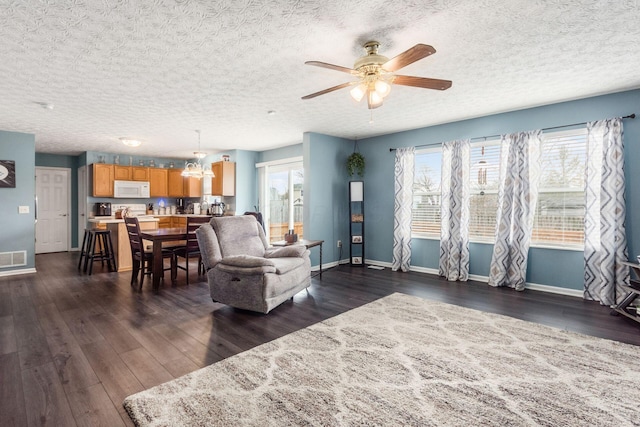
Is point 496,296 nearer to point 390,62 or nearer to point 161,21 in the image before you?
point 390,62

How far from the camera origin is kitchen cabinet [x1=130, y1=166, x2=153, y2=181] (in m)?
8.00

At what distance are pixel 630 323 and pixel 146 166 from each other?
9.63 m

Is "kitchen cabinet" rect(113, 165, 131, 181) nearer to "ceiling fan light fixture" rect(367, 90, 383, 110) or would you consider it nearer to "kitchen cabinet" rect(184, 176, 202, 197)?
"kitchen cabinet" rect(184, 176, 202, 197)

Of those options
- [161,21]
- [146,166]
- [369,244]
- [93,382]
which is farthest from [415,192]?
[146,166]

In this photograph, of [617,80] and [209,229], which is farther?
[209,229]

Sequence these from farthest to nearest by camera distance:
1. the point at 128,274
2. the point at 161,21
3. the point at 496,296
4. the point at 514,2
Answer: the point at 128,274, the point at 496,296, the point at 161,21, the point at 514,2

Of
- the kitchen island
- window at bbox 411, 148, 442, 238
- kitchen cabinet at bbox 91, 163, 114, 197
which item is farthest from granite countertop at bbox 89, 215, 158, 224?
window at bbox 411, 148, 442, 238

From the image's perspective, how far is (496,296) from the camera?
416 centimetres

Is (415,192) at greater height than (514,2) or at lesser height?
lesser

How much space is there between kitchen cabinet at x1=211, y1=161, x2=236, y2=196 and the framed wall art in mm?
3431

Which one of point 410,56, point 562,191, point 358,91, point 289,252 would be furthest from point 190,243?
point 562,191

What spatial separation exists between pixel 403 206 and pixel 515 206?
68.0 inches

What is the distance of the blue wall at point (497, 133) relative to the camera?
12.3ft

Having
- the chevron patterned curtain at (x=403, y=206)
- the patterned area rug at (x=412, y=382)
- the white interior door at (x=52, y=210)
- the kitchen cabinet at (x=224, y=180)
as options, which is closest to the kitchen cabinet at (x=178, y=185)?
the kitchen cabinet at (x=224, y=180)
